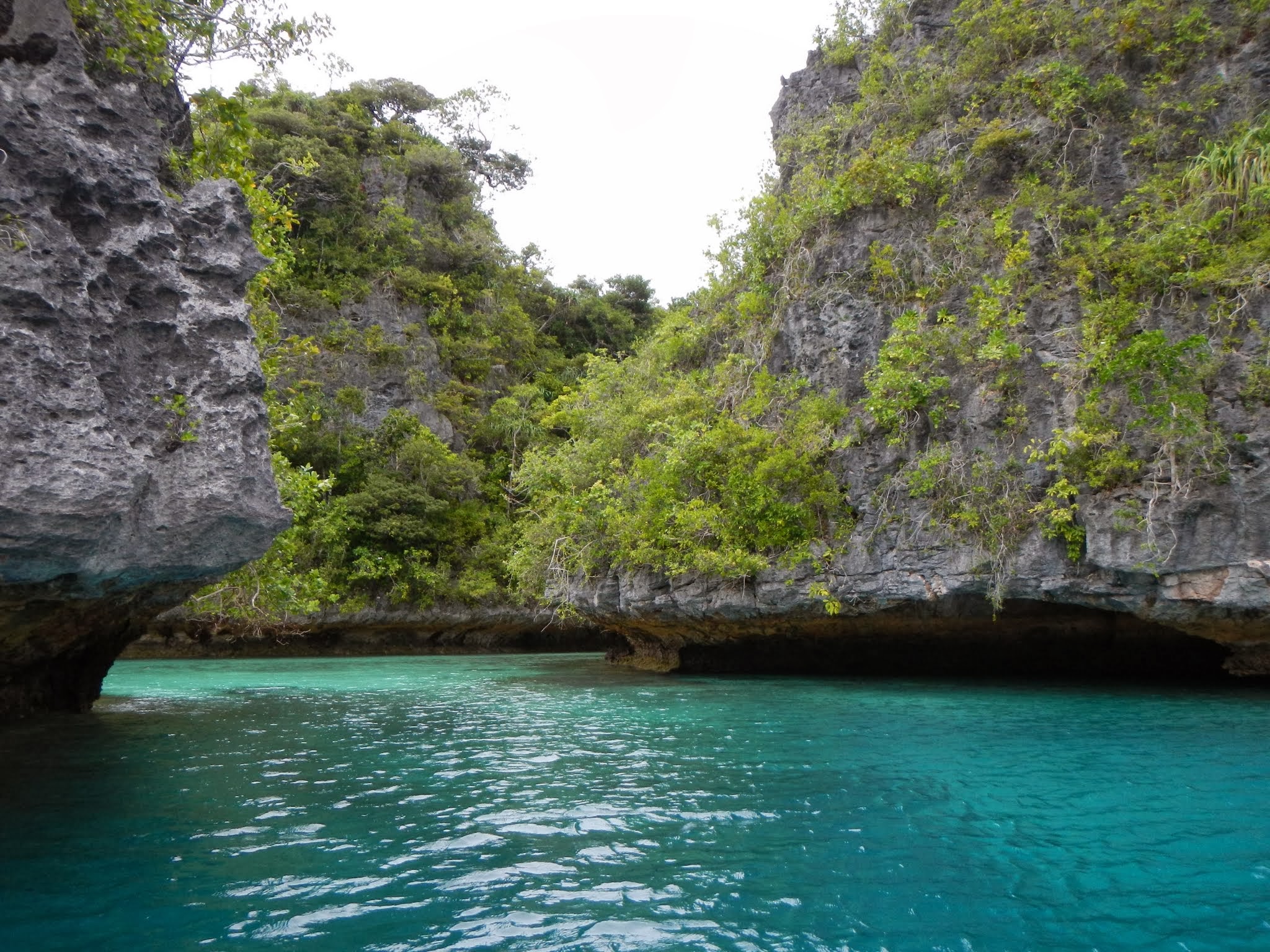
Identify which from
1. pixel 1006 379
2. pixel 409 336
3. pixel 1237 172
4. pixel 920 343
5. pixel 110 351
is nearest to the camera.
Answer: pixel 110 351

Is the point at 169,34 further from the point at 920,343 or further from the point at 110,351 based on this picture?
the point at 920,343

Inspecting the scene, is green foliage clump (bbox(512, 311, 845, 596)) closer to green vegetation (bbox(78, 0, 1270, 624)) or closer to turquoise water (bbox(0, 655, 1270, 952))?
green vegetation (bbox(78, 0, 1270, 624))

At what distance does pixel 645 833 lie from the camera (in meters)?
4.86

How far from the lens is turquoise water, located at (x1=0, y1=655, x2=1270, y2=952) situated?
11.7 feet

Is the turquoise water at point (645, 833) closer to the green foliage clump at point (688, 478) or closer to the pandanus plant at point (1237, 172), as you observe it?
the green foliage clump at point (688, 478)

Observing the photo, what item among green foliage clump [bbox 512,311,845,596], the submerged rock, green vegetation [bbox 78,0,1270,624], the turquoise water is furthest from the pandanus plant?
the submerged rock

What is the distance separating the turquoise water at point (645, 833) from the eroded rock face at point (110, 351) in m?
1.70

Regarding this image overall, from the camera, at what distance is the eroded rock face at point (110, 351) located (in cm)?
416

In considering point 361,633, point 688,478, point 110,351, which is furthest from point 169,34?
point 361,633

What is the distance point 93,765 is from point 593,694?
22.8 ft

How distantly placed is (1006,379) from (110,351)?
1190 centimetres

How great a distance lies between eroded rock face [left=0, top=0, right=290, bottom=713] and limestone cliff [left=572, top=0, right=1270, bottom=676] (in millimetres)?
10084

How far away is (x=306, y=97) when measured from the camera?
27891 mm

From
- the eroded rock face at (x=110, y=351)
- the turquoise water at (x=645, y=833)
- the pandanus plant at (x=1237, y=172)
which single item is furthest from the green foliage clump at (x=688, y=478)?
the eroded rock face at (x=110, y=351)
